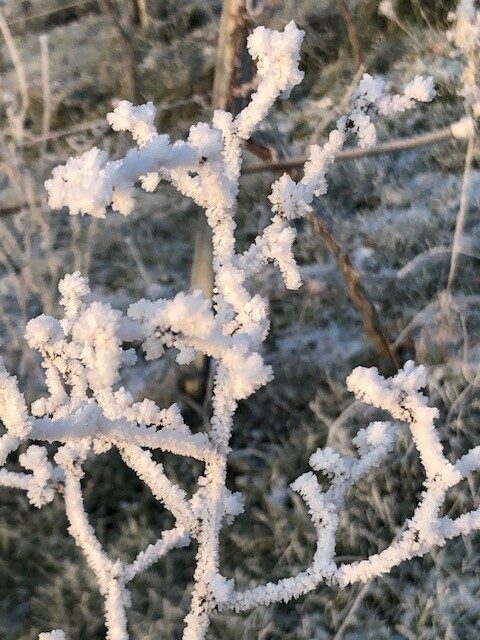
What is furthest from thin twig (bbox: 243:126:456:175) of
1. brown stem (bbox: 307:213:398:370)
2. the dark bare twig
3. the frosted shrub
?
the dark bare twig

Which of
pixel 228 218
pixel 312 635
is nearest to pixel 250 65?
pixel 228 218

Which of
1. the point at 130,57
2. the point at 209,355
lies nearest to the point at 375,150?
the point at 209,355

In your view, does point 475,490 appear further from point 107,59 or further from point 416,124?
point 107,59

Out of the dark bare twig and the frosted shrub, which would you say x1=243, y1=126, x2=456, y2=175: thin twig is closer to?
the frosted shrub

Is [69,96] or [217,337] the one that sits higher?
[69,96]

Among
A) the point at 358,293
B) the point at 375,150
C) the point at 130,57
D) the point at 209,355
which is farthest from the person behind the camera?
the point at 130,57

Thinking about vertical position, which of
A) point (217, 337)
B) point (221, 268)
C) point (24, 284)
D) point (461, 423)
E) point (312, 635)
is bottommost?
point (312, 635)

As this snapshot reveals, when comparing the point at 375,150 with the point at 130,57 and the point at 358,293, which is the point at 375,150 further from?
the point at 130,57

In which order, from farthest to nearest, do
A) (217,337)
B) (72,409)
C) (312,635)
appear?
(312,635) < (72,409) < (217,337)
